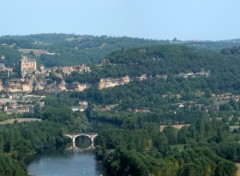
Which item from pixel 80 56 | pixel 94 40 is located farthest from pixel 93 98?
pixel 94 40

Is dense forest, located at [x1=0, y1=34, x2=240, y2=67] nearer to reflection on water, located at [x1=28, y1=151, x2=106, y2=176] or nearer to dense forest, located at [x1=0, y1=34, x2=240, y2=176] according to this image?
dense forest, located at [x1=0, y1=34, x2=240, y2=176]

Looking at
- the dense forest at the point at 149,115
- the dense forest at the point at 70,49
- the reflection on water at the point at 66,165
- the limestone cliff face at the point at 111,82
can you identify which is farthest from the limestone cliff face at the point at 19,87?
the reflection on water at the point at 66,165

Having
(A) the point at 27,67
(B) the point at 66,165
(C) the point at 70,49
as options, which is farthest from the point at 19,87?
(C) the point at 70,49

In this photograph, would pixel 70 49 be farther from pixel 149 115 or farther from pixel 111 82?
pixel 149 115

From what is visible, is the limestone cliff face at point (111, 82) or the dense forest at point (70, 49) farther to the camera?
the dense forest at point (70, 49)

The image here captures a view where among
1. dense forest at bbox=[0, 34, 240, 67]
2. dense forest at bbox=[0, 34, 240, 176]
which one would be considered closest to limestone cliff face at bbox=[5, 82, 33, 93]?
dense forest at bbox=[0, 34, 240, 176]

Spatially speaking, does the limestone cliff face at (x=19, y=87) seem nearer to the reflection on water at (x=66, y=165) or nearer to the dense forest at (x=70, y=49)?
the dense forest at (x=70, y=49)

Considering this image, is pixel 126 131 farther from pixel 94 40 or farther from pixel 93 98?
pixel 94 40
